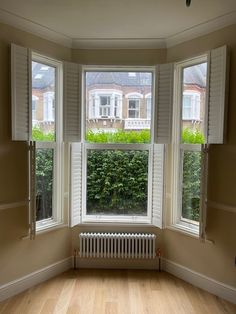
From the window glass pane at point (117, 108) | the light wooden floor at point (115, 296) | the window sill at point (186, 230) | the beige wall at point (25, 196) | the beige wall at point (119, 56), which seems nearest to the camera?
the light wooden floor at point (115, 296)

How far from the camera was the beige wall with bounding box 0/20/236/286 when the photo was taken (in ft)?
8.36

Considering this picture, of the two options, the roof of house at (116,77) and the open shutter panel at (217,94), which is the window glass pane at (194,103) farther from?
the open shutter panel at (217,94)

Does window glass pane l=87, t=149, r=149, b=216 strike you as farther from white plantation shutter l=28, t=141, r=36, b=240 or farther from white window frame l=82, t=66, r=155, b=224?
white plantation shutter l=28, t=141, r=36, b=240

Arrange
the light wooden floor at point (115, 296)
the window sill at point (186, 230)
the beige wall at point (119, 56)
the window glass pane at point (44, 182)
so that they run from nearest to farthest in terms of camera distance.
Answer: the light wooden floor at point (115, 296)
the window sill at point (186, 230)
the window glass pane at point (44, 182)
the beige wall at point (119, 56)

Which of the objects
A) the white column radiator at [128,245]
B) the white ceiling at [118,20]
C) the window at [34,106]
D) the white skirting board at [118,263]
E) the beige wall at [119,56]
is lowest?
the white skirting board at [118,263]

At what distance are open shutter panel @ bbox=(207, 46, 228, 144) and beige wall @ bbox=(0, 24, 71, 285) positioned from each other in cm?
170

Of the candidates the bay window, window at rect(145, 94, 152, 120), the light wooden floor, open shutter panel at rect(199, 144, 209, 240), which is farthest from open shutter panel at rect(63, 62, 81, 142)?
the light wooden floor

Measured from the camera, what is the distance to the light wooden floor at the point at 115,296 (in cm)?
244

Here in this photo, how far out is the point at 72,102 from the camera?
122 inches

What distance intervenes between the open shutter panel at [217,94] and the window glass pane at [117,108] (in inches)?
31.1

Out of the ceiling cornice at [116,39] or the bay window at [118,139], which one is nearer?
the ceiling cornice at [116,39]

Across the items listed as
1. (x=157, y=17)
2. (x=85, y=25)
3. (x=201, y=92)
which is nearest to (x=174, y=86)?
(x=201, y=92)

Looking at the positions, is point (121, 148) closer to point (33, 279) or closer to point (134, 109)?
point (134, 109)

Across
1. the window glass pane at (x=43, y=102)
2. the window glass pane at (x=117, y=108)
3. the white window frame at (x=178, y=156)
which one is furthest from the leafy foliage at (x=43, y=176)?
the white window frame at (x=178, y=156)
